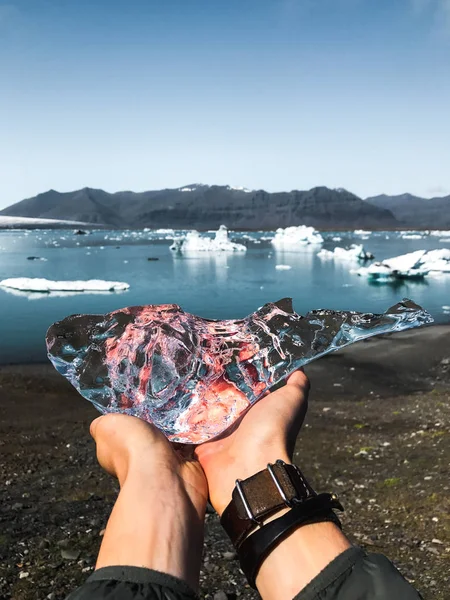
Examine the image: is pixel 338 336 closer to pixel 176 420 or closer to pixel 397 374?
pixel 176 420

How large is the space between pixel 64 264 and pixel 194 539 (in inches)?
1898

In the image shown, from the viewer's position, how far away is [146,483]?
1.62m

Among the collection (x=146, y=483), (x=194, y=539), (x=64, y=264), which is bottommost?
(x=64, y=264)

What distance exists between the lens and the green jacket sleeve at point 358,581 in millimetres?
1303

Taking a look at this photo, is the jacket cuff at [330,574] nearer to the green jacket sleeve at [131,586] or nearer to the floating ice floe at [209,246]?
the green jacket sleeve at [131,586]

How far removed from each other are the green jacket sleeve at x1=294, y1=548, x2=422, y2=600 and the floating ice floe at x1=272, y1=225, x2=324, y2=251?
67.8 meters

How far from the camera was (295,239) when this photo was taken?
72.6 m

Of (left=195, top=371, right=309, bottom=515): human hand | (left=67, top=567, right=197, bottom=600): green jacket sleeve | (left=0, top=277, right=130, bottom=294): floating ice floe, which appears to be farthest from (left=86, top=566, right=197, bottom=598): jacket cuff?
(left=0, top=277, right=130, bottom=294): floating ice floe

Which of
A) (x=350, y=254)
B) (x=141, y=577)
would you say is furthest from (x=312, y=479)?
(x=350, y=254)

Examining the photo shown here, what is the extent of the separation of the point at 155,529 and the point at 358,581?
565mm

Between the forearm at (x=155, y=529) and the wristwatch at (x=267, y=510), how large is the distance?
0.14 meters

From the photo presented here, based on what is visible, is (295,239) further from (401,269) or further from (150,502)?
(150,502)

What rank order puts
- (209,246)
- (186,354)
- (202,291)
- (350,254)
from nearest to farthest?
Answer: (186,354), (202,291), (350,254), (209,246)

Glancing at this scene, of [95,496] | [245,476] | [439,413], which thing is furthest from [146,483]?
[439,413]
